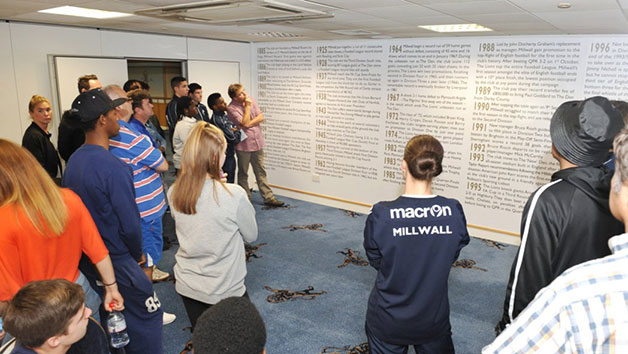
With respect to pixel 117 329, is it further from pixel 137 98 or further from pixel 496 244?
pixel 496 244

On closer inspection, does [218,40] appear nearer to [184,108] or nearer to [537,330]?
[184,108]

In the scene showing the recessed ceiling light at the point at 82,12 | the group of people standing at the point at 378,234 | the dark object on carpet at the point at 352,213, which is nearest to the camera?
the group of people standing at the point at 378,234

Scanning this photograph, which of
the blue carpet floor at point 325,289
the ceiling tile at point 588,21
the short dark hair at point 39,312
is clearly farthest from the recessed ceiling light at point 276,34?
the short dark hair at point 39,312

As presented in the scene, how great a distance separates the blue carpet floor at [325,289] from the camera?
292 centimetres

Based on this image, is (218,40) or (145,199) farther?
(218,40)

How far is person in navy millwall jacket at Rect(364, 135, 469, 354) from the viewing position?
1740 mm

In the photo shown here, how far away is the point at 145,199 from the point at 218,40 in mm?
3590

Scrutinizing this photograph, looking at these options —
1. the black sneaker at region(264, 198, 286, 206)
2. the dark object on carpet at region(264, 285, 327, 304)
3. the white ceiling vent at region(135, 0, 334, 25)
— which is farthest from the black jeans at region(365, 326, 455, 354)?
the black sneaker at region(264, 198, 286, 206)

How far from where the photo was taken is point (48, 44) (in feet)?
13.9

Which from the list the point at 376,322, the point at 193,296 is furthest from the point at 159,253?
the point at 376,322

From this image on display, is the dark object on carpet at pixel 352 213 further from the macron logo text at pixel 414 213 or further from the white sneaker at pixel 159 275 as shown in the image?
the macron logo text at pixel 414 213

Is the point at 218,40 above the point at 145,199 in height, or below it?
above

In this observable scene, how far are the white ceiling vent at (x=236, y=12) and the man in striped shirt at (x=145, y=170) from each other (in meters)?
0.85

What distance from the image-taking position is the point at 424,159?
5.89 ft
